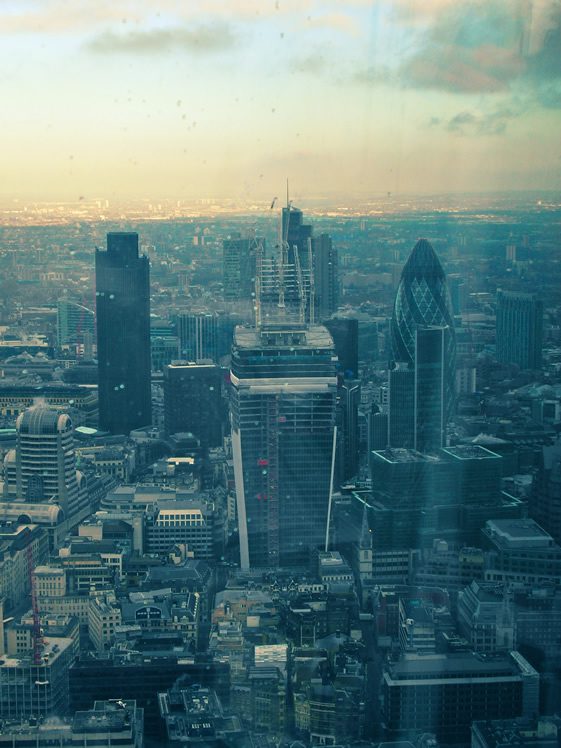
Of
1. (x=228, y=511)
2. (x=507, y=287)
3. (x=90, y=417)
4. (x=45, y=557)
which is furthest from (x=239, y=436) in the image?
(x=90, y=417)

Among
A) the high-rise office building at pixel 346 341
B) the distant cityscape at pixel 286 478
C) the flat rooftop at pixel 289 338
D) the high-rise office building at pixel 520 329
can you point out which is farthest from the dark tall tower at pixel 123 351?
the high-rise office building at pixel 520 329

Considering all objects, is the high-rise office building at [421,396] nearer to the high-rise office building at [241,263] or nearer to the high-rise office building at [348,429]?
the high-rise office building at [348,429]

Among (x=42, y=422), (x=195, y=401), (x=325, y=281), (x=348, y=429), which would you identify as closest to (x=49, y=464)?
(x=42, y=422)

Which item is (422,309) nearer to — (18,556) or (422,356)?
(422,356)

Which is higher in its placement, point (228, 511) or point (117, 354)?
point (117, 354)

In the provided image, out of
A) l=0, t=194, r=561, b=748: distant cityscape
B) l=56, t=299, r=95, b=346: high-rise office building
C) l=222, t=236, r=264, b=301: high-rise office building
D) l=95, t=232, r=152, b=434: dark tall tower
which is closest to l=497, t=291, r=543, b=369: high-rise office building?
l=0, t=194, r=561, b=748: distant cityscape

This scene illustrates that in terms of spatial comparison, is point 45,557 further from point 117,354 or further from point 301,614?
point 117,354
